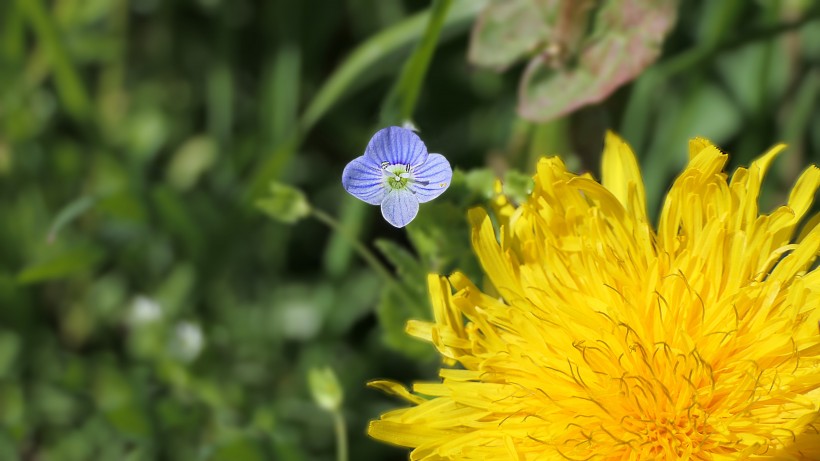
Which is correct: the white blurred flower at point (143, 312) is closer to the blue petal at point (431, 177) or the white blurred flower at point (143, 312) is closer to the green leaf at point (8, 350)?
the green leaf at point (8, 350)

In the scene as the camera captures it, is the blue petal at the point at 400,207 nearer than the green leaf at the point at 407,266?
Yes

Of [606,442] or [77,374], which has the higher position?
[77,374]

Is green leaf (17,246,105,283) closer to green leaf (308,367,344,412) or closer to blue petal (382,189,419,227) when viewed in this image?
green leaf (308,367,344,412)

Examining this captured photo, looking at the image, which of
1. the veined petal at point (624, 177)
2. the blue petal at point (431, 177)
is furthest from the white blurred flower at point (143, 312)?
the veined petal at point (624, 177)

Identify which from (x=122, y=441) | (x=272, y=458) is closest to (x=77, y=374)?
(x=122, y=441)

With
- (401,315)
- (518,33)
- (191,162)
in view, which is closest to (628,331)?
(401,315)

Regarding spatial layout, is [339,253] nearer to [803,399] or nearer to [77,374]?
[77,374]
